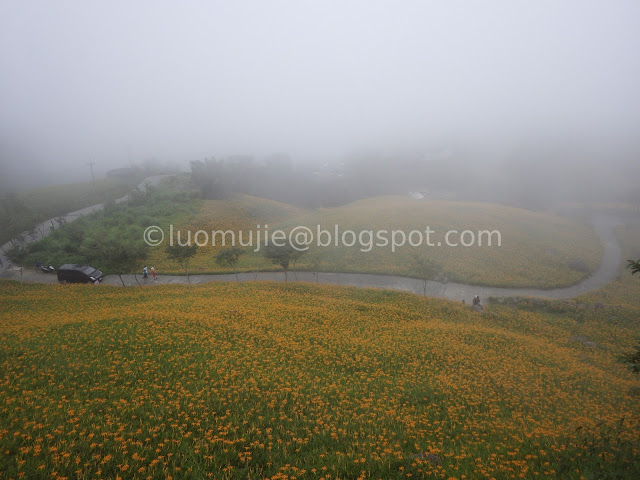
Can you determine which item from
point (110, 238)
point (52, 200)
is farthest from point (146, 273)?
point (52, 200)

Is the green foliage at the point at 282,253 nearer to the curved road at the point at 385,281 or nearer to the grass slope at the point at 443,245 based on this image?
the grass slope at the point at 443,245

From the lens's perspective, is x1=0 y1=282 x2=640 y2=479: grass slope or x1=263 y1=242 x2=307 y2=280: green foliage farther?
x1=263 y1=242 x2=307 y2=280: green foliage

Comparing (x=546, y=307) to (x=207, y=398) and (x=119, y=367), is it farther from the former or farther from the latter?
(x=119, y=367)

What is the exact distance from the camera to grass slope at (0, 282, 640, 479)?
7594 millimetres

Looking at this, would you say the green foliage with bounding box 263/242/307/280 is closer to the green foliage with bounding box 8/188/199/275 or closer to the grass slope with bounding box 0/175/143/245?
the green foliage with bounding box 8/188/199/275

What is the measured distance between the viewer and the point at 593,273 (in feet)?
131

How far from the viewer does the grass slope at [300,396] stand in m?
7.59

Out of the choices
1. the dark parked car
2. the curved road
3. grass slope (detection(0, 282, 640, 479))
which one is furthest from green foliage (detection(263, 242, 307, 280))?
the dark parked car

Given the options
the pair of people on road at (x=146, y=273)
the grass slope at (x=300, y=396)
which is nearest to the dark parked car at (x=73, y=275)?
the pair of people on road at (x=146, y=273)

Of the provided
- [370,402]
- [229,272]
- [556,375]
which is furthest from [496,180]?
[370,402]

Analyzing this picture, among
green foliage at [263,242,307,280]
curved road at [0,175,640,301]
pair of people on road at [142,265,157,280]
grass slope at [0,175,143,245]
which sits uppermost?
grass slope at [0,175,143,245]

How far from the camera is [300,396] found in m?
11.3

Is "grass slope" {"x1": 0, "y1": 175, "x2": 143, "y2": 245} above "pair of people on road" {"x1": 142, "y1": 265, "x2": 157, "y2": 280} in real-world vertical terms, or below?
above

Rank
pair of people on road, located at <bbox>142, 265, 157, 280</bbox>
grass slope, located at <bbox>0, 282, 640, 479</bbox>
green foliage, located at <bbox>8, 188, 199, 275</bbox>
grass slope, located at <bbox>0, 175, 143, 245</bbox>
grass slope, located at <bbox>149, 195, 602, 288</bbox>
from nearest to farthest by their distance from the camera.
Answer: grass slope, located at <bbox>0, 282, 640, 479</bbox> → green foliage, located at <bbox>8, 188, 199, 275</bbox> → pair of people on road, located at <bbox>142, 265, 157, 280</bbox> → grass slope, located at <bbox>149, 195, 602, 288</bbox> → grass slope, located at <bbox>0, 175, 143, 245</bbox>
